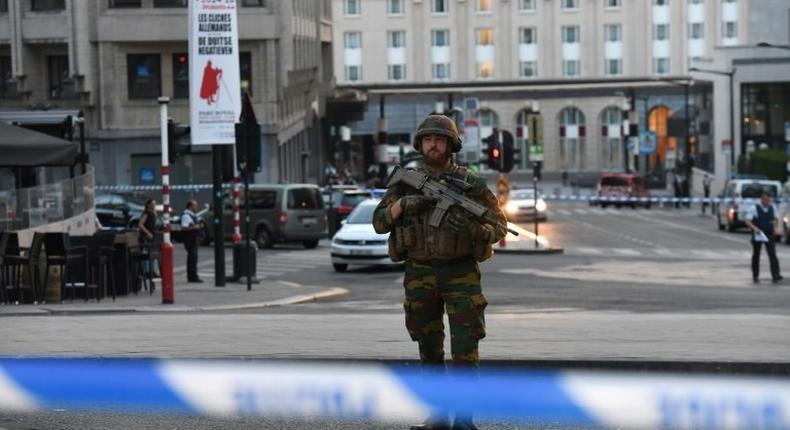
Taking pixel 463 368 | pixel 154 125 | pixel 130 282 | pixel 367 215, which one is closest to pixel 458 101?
pixel 154 125

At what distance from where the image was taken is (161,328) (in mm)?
15625

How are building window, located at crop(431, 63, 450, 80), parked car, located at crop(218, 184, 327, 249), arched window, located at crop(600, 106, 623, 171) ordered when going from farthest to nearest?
1. building window, located at crop(431, 63, 450, 80)
2. arched window, located at crop(600, 106, 623, 171)
3. parked car, located at crop(218, 184, 327, 249)

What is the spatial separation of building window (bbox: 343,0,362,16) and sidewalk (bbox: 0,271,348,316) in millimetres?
87229

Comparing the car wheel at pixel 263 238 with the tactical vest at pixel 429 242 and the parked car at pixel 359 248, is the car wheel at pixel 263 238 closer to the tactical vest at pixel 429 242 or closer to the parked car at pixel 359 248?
the parked car at pixel 359 248

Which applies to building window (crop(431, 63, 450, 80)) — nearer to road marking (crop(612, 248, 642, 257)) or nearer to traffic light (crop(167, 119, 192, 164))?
road marking (crop(612, 248, 642, 257))

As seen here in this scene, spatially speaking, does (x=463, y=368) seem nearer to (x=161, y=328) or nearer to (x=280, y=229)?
(x=161, y=328)

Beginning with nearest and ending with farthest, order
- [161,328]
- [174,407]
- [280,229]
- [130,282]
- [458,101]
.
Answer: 1. [174,407]
2. [161,328]
3. [130,282]
4. [280,229]
5. [458,101]

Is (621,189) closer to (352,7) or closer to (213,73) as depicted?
(352,7)

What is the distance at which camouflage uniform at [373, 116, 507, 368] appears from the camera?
924 cm

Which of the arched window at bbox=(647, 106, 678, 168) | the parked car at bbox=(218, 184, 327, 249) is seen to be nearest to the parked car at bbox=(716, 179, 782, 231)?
the parked car at bbox=(218, 184, 327, 249)

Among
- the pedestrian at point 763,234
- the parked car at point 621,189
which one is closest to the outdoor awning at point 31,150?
the pedestrian at point 763,234

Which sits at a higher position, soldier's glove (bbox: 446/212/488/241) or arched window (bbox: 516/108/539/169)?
soldier's glove (bbox: 446/212/488/241)

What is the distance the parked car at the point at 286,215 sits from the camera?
A: 43531mm

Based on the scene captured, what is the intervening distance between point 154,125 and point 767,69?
38.5 m
